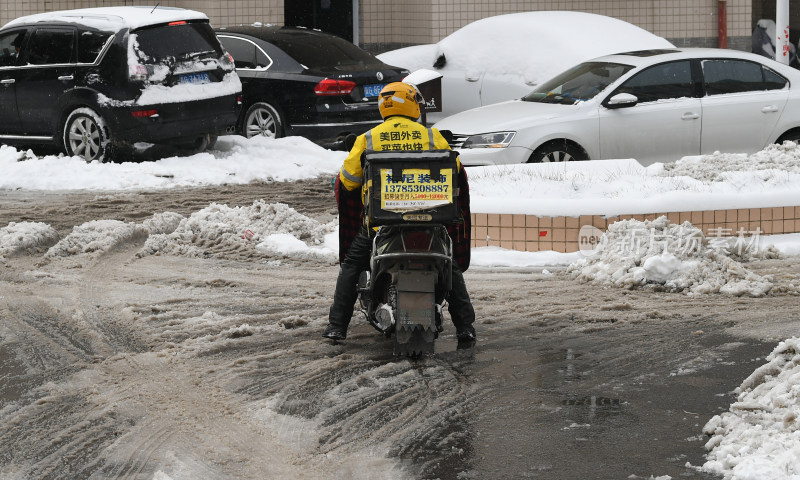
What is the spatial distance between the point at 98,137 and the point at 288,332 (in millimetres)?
7180

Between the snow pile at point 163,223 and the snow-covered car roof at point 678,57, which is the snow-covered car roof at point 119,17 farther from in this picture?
the snow-covered car roof at point 678,57

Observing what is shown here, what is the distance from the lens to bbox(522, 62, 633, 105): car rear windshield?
1217cm

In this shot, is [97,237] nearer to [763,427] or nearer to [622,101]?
[622,101]

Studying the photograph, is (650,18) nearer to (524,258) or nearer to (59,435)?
(524,258)

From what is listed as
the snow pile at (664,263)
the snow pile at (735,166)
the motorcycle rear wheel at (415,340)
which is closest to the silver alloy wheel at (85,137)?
the snow pile at (735,166)

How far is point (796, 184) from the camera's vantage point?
30.9 feet

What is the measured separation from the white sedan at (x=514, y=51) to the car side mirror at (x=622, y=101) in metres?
4.12

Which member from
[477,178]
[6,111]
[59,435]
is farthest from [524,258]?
[6,111]

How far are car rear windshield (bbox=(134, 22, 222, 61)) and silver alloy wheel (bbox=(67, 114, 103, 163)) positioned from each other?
1.03 meters

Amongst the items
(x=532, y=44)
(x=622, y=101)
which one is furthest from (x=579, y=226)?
(x=532, y=44)

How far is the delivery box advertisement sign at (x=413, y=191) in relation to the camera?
6145 mm

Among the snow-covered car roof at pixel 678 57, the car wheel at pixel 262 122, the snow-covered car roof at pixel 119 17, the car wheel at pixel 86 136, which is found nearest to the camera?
Answer: the snow-covered car roof at pixel 678 57

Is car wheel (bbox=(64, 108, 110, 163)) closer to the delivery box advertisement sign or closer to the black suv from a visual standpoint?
the black suv

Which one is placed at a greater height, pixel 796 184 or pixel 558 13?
pixel 558 13
